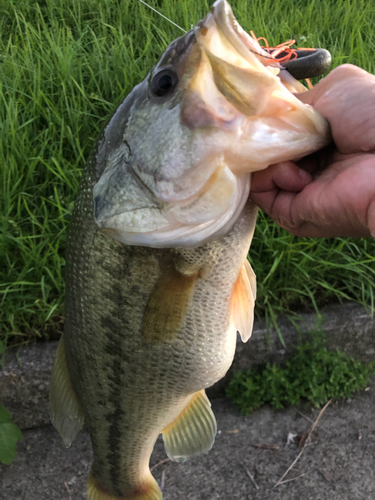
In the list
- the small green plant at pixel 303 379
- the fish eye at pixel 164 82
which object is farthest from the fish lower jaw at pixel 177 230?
the small green plant at pixel 303 379

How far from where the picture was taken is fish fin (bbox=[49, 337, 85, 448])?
5.37 ft

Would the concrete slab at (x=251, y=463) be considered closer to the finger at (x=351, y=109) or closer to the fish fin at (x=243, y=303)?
the fish fin at (x=243, y=303)

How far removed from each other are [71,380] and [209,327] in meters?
0.59

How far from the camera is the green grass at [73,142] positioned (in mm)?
2180

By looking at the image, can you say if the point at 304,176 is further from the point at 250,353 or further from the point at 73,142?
the point at 73,142

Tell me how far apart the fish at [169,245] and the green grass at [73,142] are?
0.67 meters

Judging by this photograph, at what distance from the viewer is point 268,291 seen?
7.47ft

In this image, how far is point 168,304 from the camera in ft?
4.17

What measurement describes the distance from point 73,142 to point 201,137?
5.17 ft

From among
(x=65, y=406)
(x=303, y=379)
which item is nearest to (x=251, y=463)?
(x=303, y=379)

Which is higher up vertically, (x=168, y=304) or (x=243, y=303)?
(x=168, y=304)

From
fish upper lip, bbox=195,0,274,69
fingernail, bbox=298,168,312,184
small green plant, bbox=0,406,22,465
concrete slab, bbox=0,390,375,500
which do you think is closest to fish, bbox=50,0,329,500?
fish upper lip, bbox=195,0,274,69

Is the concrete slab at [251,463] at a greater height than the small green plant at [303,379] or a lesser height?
lesser

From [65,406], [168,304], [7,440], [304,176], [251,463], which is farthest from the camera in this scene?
[251,463]
